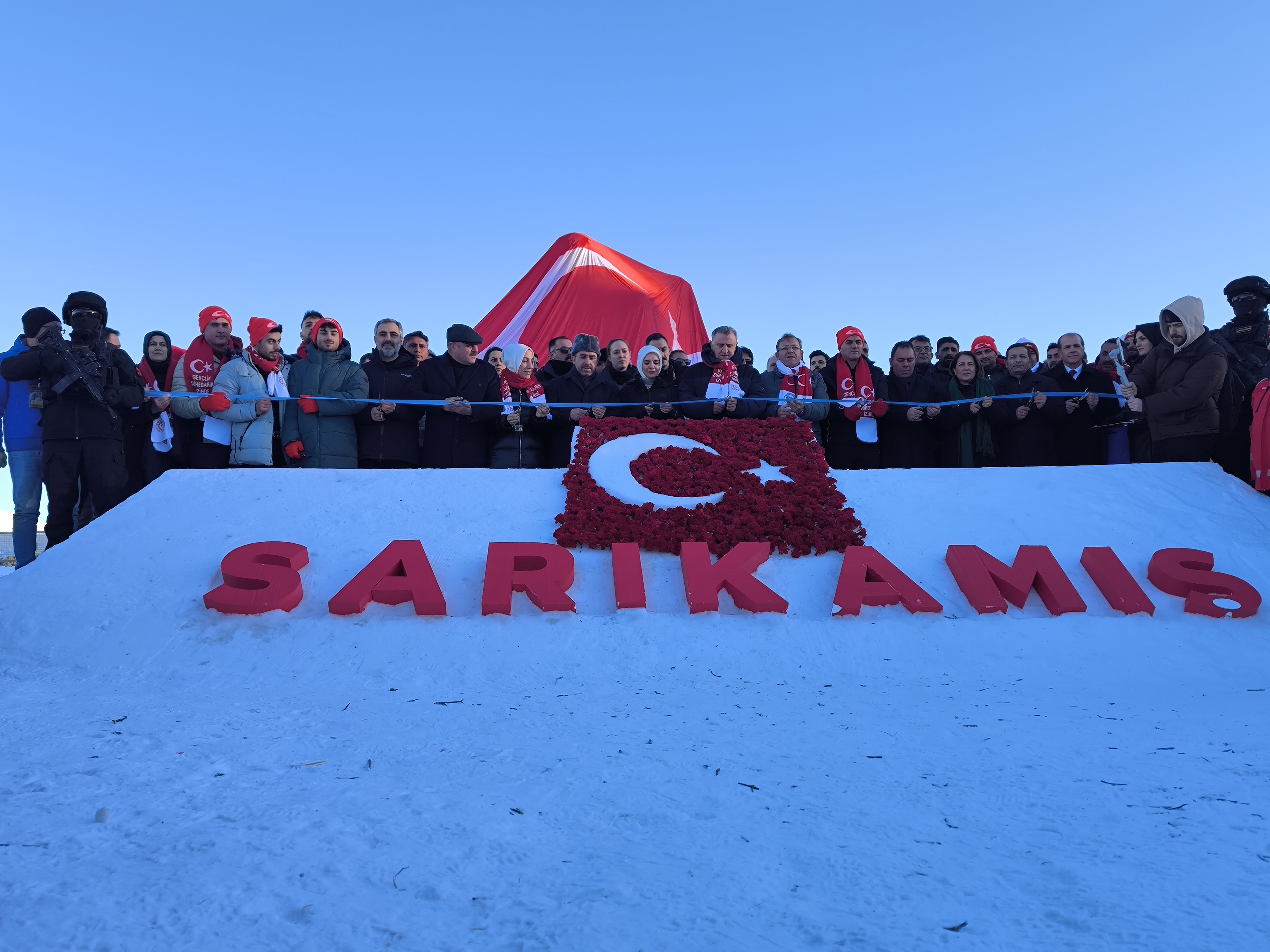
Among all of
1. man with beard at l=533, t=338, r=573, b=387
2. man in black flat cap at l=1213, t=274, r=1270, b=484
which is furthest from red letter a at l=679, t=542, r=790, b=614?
man in black flat cap at l=1213, t=274, r=1270, b=484

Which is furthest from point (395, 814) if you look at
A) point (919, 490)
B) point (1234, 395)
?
point (1234, 395)

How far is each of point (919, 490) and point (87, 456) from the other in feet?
17.8

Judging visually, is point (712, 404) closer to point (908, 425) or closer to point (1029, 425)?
point (908, 425)

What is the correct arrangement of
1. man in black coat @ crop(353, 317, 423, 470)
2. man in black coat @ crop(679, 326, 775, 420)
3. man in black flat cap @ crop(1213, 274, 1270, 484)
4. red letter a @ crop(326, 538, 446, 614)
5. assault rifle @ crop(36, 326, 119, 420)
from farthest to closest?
man in black coat @ crop(679, 326, 775, 420)
man in black coat @ crop(353, 317, 423, 470)
man in black flat cap @ crop(1213, 274, 1270, 484)
assault rifle @ crop(36, 326, 119, 420)
red letter a @ crop(326, 538, 446, 614)

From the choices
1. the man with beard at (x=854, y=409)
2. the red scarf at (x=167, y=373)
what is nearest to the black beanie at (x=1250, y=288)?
the man with beard at (x=854, y=409)

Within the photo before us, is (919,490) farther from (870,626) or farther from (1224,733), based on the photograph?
(1224,733)

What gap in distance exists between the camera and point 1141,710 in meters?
3.44

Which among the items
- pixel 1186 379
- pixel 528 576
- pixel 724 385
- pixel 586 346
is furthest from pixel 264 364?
pixel 1186 379

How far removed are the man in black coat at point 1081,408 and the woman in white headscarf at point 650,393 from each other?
2.98 m

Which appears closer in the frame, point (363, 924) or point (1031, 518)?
point (363, 924)

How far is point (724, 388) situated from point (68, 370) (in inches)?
175

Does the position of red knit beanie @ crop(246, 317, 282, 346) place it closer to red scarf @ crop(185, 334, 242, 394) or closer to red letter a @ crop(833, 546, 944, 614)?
red scarf @ crop(185, 334, 242, 394)

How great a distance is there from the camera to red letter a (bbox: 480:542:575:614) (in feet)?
14.4

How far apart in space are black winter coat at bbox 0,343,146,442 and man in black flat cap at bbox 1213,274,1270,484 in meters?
7.43
